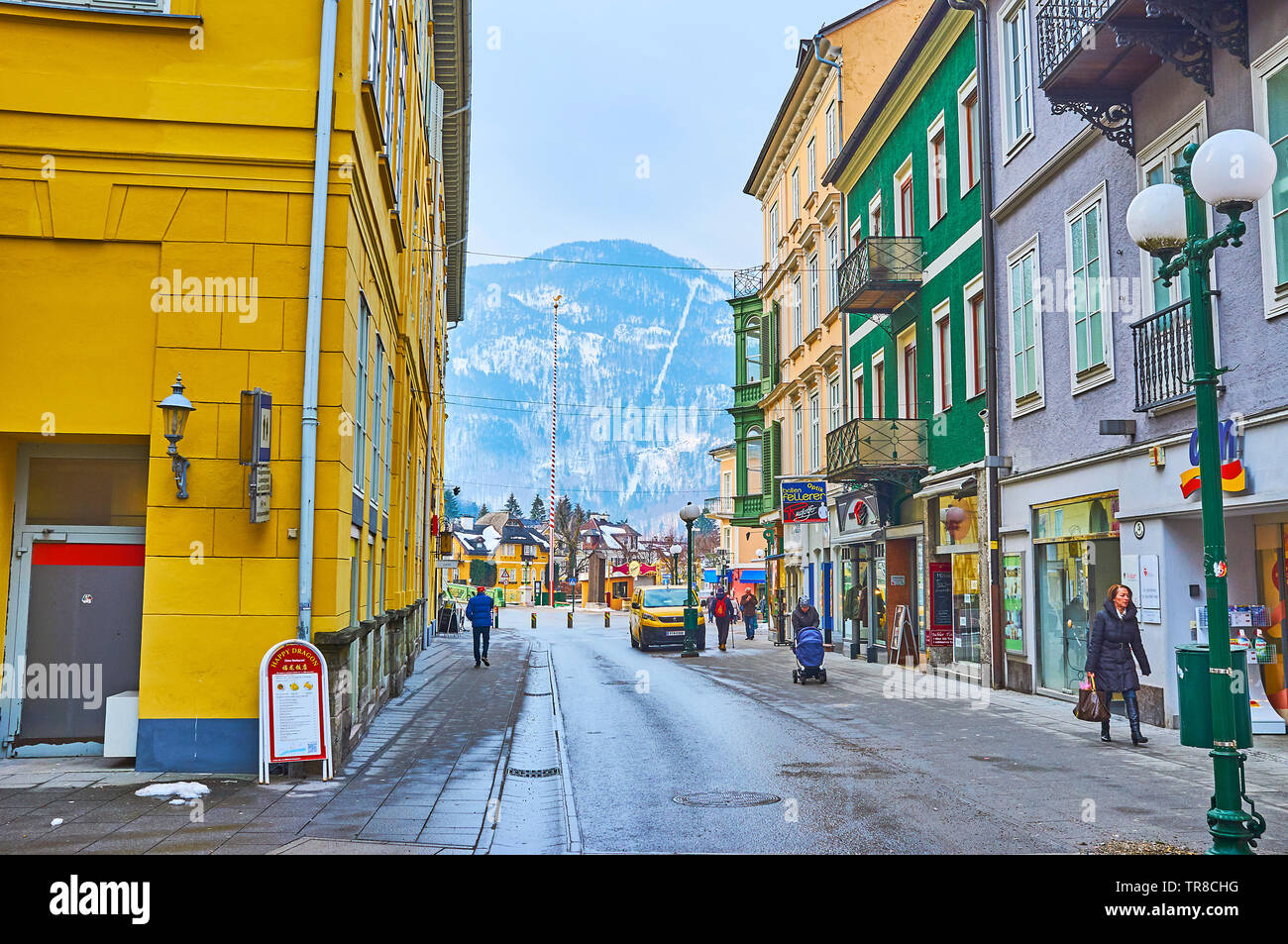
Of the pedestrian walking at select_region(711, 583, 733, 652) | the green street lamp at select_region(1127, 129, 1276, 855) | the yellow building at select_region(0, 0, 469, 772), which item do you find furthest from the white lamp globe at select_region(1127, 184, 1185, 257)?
the pedestrian walking at select_region(711, 583, 733, 652)

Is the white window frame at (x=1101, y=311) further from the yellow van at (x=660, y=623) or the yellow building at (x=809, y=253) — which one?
the yellow van at (x=660, y=623)

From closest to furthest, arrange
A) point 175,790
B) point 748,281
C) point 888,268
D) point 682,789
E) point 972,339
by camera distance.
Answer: point 175,790
point 682,789
point 972,339
point 888,268
point 748,281

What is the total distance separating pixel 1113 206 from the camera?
48.5 ft

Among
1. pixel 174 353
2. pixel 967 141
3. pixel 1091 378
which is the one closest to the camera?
pixel 174 353

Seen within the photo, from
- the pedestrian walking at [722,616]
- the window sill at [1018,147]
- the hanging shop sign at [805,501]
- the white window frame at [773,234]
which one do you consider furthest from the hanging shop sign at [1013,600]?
the white window frame at [773,234]

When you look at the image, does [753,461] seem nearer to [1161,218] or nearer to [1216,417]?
[1161,218]

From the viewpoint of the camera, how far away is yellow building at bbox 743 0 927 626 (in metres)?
30.9

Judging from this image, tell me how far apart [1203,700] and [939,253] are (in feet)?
55.2

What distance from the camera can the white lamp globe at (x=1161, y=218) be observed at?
697 cm

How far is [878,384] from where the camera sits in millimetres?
26859

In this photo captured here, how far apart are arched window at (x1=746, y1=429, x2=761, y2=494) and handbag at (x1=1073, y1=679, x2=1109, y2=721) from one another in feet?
104

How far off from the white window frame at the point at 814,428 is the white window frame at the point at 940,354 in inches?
424

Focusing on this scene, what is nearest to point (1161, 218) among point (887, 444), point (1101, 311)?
point (1101, 311)

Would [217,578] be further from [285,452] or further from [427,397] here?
[427,397]
